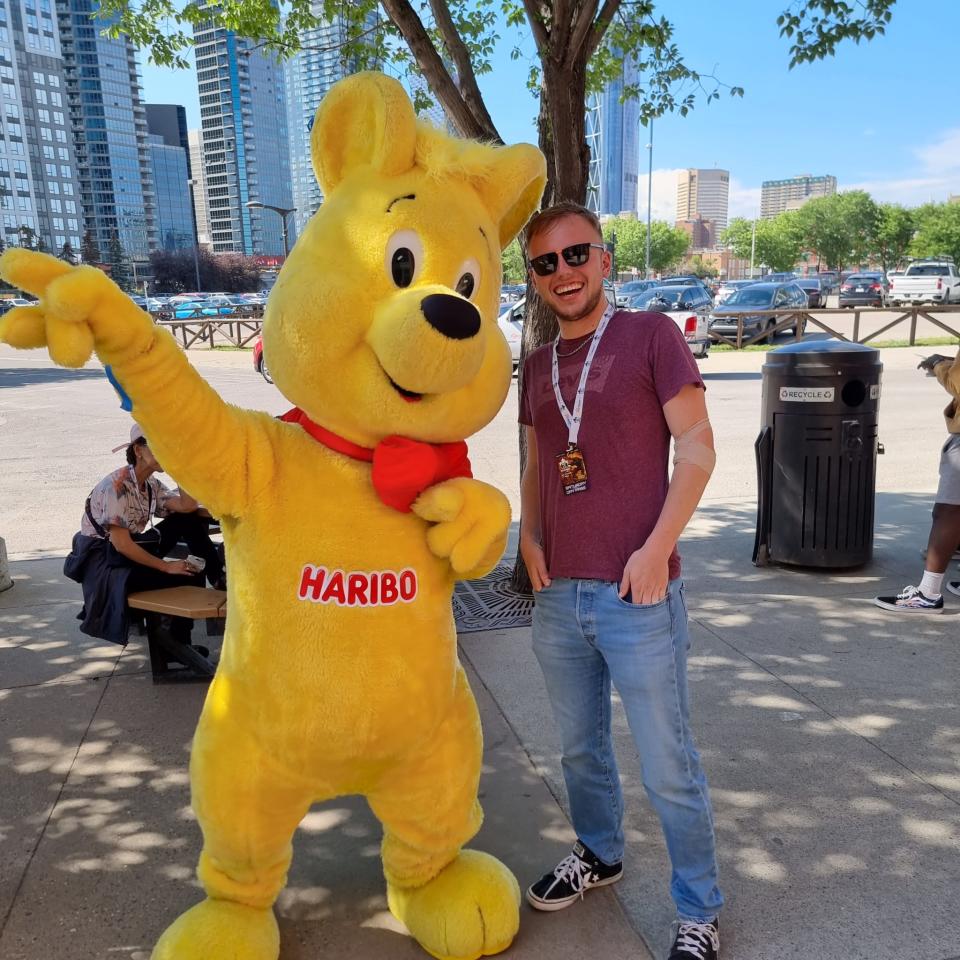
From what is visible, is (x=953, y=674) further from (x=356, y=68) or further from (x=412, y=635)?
(x=356, y=68)

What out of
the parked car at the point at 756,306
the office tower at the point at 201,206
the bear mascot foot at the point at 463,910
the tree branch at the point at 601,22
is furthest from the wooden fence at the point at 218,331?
the office tower at the point at 201,206

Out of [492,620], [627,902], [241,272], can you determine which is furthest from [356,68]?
[241,272]

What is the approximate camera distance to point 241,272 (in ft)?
281

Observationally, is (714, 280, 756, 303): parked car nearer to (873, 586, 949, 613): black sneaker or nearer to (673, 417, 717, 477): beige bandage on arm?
(873, 586, 949, 613): black sneaker

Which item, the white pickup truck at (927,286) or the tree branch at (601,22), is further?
the white pickup truck at (927,286)

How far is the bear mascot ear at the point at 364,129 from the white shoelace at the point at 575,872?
2170 mm

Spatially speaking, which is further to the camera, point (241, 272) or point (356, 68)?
point (241, 272)

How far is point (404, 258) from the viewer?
6.45 ft

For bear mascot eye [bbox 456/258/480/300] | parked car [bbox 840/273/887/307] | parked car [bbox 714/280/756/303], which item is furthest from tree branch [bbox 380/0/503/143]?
parked car [bbox 840/273/887/307]

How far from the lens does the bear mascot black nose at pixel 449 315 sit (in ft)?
5.90

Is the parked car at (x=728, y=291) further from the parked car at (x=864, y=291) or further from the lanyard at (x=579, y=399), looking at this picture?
the lanyard at (x=579, y=399)

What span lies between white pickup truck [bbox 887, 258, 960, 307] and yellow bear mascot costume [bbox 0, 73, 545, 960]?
1453 inches

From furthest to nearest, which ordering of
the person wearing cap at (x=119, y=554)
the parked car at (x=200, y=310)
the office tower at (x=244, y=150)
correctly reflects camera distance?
the office tower at (x=244, y=150)
the parked car at (x=200, y=310)
the person wearing cap at (x=119, y=554)

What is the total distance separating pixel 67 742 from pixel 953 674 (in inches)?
169
